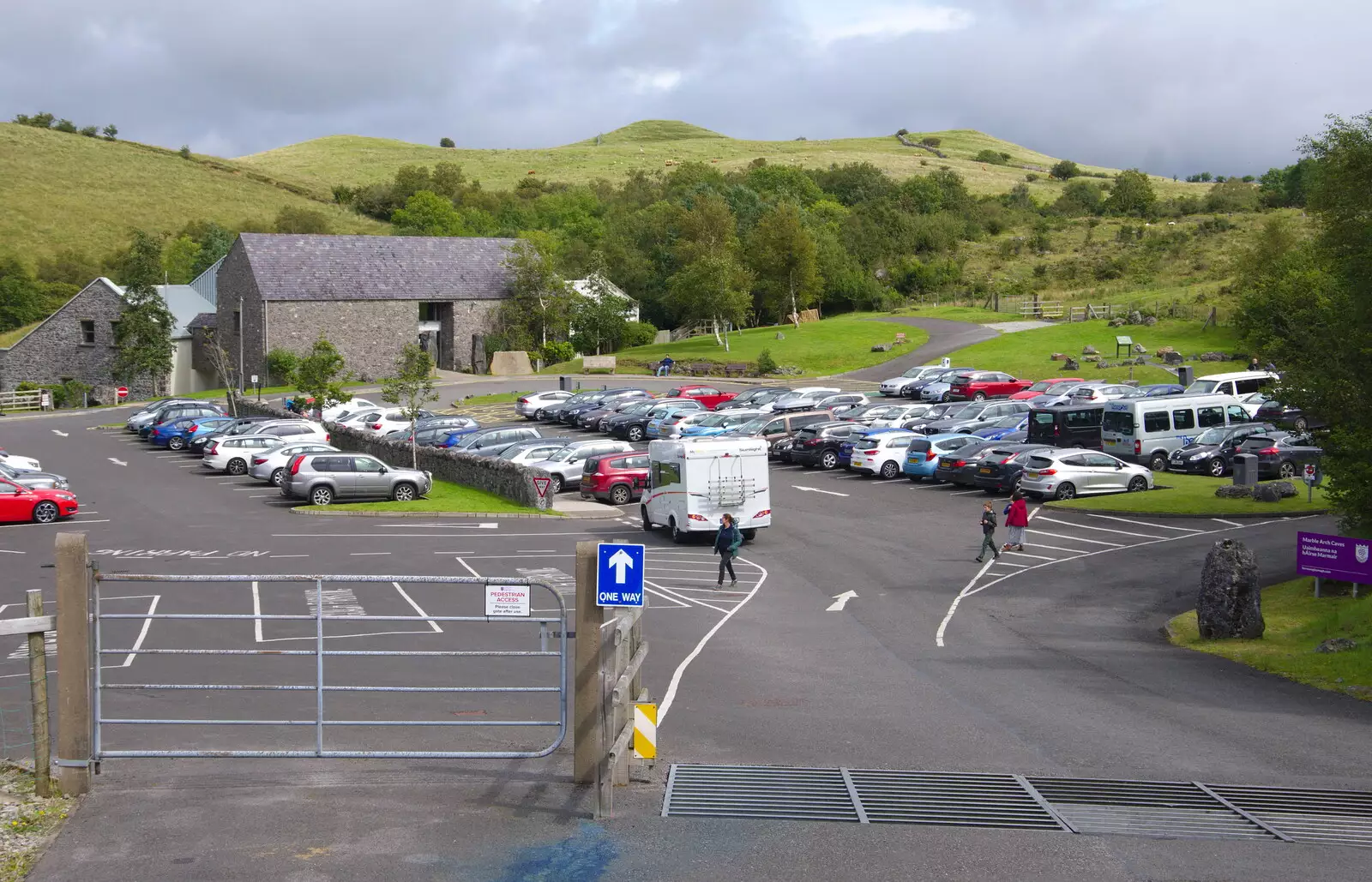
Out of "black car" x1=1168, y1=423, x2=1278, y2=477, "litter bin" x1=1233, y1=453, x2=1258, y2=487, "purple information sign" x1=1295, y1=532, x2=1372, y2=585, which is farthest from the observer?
"black car" x1=1168, y1=423, x2=1278, y2=477

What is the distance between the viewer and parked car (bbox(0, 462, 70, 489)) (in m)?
33.7

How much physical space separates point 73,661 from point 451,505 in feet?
84.6

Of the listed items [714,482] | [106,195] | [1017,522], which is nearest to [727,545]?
[714,482]

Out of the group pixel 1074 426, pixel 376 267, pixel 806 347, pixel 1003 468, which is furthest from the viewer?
pixel 376 267

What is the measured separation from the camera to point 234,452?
42.4 m

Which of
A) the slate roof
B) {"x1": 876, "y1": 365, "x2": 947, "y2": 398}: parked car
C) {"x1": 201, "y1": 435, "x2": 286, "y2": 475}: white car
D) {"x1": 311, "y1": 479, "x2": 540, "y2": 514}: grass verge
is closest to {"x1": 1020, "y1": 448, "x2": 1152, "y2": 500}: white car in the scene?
{"x1": 311, "y1": 479, "x2": 540, "y2": 514}: grass verge

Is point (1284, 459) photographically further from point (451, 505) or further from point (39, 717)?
point (39, 717)

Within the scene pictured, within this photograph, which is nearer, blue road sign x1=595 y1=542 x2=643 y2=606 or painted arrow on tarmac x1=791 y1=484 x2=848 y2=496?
blue road sign x1=595 y1=542 x2=643 y2=606

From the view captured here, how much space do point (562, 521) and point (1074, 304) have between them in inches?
2391

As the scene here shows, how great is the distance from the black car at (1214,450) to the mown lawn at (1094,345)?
20742 mm

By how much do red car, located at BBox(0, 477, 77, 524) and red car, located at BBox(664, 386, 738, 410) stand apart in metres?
29.5

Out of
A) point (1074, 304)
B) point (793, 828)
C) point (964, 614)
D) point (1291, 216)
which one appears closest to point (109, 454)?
point (964, 614)

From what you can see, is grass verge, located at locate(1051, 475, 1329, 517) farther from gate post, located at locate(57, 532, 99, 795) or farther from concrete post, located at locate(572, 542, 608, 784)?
gate post, located at locate(57, 532, 99, 795)

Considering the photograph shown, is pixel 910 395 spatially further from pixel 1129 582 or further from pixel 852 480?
pixel 1129 582
